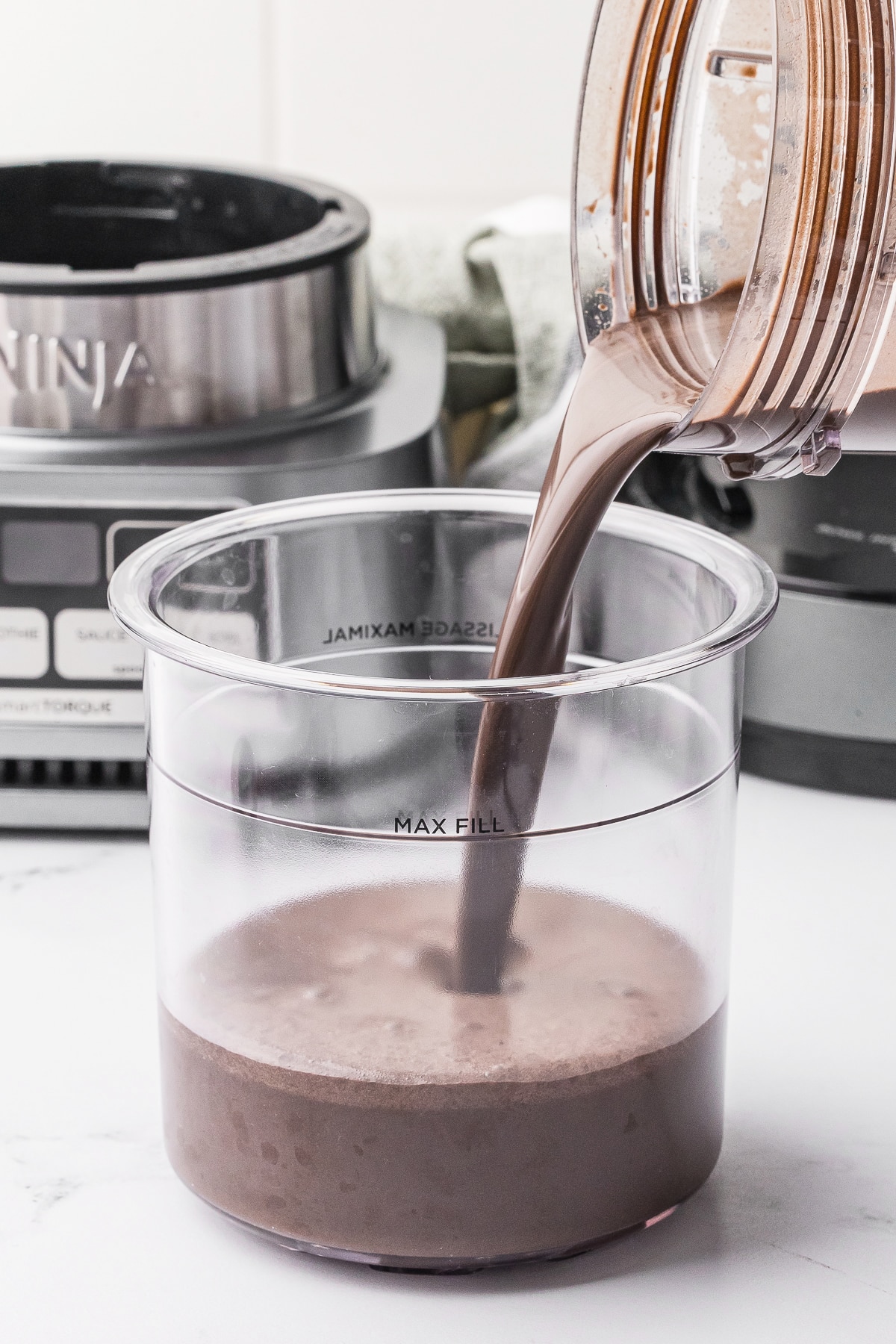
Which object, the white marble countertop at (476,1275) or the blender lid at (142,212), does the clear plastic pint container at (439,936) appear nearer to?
the white marble countertop at (476,1275)

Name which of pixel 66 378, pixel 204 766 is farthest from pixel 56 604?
pixel 204 766

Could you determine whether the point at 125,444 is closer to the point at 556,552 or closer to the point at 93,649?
the point at 93,649

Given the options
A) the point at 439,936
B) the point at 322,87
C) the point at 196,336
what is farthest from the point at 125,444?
the point at 322,87

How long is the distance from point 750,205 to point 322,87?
58 centimetres

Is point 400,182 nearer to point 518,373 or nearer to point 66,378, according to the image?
point 518,373

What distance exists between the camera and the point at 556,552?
18.6 inches

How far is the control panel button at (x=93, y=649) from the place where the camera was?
710mm

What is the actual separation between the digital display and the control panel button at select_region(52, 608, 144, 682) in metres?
0.02

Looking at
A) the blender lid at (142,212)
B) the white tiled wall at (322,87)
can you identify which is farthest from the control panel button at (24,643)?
the white tiled wall at (322,87)

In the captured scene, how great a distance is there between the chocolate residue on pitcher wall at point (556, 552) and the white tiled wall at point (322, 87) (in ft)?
1.89

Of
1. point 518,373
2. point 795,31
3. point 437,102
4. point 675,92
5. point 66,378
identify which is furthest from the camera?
point 437,102

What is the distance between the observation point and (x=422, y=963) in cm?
43

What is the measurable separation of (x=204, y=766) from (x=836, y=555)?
0.40m

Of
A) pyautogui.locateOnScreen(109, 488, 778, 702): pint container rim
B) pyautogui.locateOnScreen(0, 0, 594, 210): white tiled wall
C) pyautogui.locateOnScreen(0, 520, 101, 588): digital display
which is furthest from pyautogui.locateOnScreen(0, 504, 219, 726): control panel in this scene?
pyautogui.locateOnScreen(0, 0, 594, 210): white tiled wall
